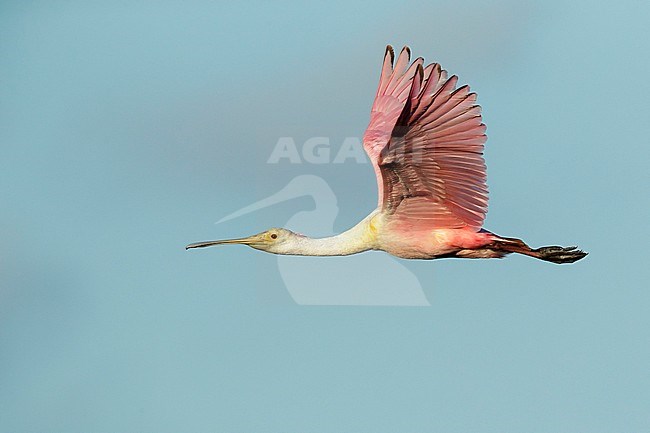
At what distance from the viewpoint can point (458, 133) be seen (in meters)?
17.5

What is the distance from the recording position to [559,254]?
1933cm

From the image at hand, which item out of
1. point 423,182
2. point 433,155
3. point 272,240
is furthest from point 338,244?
point 433,155

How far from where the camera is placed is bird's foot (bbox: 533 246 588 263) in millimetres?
19203

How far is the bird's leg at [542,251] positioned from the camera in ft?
60.8

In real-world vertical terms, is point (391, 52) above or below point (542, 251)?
above

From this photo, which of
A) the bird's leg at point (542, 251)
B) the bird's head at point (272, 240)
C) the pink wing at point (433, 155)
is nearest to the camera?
the pink wing at point (433, 155)

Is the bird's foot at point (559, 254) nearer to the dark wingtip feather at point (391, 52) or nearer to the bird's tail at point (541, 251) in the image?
the bird's tail at point (541, 251)

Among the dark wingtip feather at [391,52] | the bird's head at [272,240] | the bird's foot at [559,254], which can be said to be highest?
the dark wingtip feather at [391,52]

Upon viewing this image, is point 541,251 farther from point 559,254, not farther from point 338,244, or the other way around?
point 338,244

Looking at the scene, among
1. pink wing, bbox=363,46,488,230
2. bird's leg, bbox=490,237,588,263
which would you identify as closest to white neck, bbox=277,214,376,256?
pink wing, bbox=363,46,488,230

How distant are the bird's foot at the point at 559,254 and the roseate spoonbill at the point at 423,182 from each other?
0.01m

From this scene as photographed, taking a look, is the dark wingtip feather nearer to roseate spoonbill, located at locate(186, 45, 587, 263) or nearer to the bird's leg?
roseate spoonbill, located at locate(186, 45, 587, 263)

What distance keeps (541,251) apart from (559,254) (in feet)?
1.00

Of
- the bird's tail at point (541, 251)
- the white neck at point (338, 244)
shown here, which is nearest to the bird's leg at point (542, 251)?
the bird's tail at point (541, 251)
